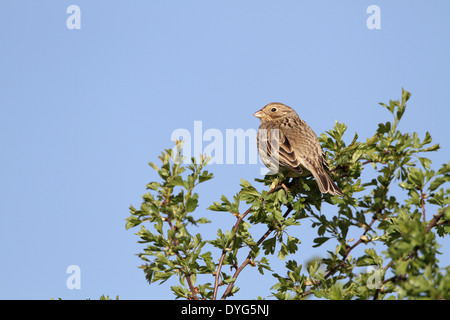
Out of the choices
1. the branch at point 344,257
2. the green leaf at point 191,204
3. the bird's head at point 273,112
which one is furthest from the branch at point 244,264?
the bird's head at point 273,112

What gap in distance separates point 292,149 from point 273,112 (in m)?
2.36

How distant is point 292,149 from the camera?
24.6 ft

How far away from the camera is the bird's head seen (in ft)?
31.8

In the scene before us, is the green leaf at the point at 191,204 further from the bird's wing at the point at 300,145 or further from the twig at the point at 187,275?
the bird's wing at the point at 300,145

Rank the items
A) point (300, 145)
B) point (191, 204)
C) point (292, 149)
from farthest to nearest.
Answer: point (300, 145)
point (292, 149)
point (191, 204)

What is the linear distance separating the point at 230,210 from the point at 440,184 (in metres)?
2.01

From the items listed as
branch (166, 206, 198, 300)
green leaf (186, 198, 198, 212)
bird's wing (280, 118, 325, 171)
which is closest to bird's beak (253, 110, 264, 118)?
bird's wing (280, 118, 325, 171)

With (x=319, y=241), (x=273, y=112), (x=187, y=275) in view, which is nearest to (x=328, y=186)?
(x=319, y=241)

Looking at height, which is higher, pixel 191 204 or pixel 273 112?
pixel 273 112

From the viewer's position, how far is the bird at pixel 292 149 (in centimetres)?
639

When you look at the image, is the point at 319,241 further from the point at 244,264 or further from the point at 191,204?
the point at 191,204

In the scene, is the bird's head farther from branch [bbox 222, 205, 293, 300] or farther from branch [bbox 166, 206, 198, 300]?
branch [bbox 166, 206, 198, 300]

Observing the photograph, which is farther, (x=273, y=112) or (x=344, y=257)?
(x=273, y=112)
